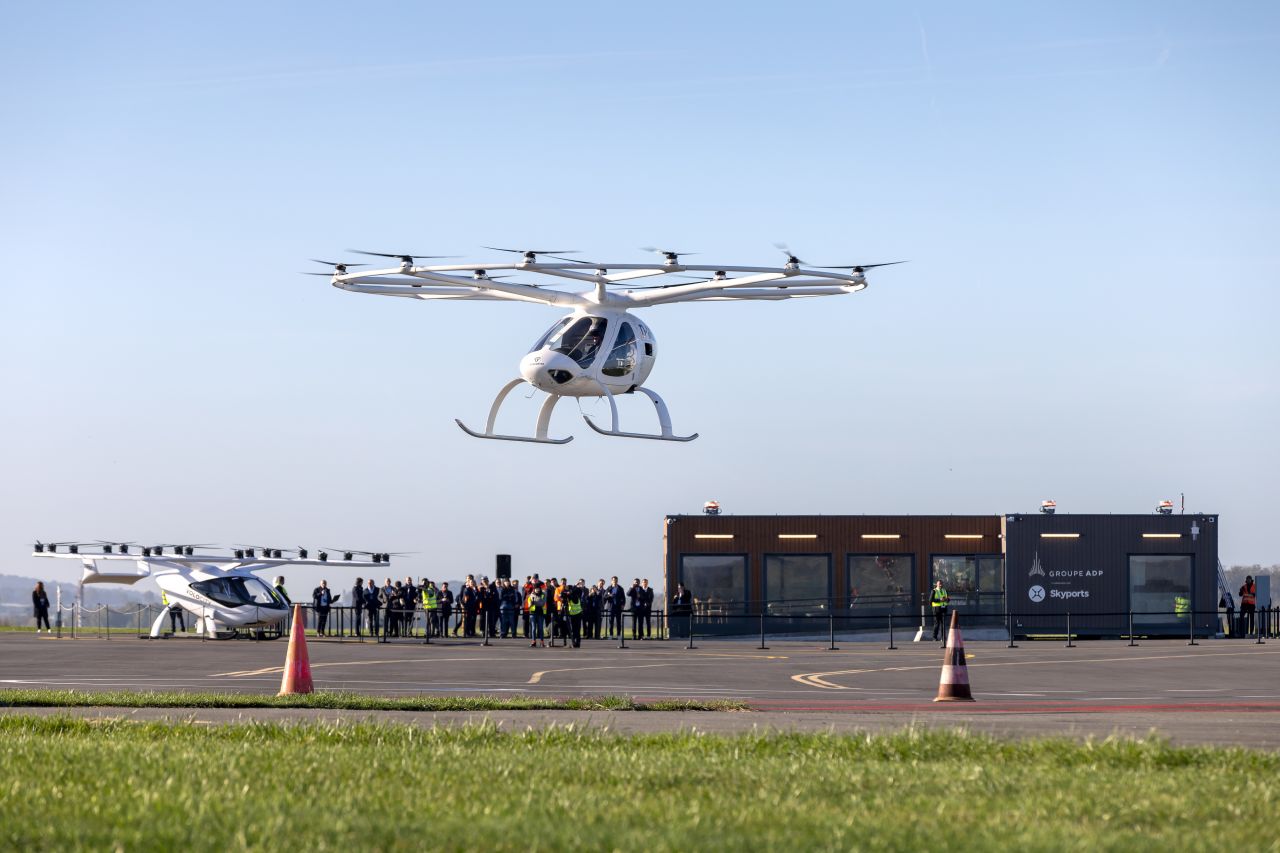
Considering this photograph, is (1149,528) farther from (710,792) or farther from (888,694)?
(710,792)

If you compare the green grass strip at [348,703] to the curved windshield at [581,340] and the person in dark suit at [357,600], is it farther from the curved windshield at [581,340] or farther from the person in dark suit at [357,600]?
the person in dark suit at [357,600]

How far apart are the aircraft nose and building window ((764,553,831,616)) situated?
13772mm

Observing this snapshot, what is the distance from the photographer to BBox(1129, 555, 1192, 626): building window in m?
47.1

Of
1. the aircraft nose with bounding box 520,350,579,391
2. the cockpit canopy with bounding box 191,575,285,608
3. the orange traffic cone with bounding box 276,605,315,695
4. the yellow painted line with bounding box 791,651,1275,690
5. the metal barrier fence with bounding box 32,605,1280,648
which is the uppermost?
the aircraft nose with bounding box 520,350,579,391

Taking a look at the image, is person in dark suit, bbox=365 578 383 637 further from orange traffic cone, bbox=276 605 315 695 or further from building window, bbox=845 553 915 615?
orange traffic cone, bbox=276 605 315 695

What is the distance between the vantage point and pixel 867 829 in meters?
7.18

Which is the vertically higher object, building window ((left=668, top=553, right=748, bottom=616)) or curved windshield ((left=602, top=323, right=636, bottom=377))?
curved windshield ((left=602, top=323, right=636, bottom=377))

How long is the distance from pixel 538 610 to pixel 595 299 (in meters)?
8.06

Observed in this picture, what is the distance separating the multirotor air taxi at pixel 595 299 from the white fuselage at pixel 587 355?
22mm

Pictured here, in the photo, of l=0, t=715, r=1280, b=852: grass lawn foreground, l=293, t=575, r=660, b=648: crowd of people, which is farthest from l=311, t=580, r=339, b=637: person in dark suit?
l=0, t=715, r=1280, b=852: grass lawn foreground

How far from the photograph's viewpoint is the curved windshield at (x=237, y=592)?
4472cm

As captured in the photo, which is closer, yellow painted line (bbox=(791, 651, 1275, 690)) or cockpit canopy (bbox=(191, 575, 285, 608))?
yellow painted line (bbox=(791, 651, 1275, 690))

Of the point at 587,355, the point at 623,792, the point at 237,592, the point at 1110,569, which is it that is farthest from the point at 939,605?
the point at 623,792

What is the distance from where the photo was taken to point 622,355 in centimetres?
3678
